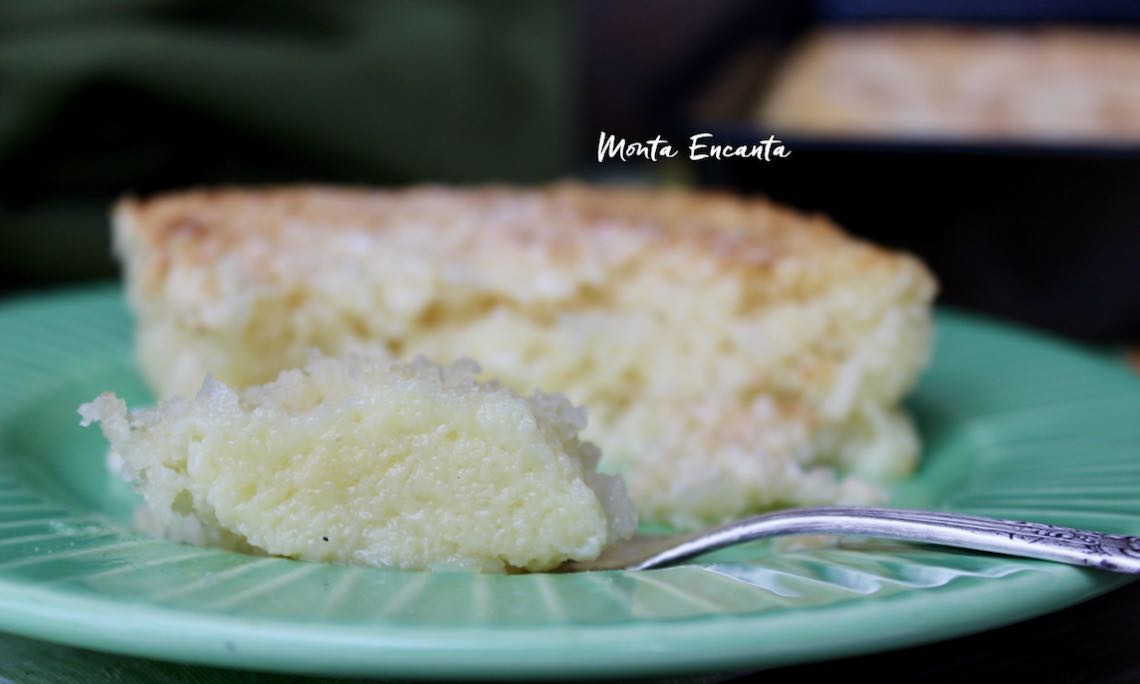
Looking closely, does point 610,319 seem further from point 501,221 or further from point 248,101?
point 248,101

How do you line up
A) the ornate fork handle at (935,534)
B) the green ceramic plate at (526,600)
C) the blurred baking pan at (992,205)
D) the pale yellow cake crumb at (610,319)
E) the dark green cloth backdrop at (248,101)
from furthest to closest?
1. the dark green cloth backdrop at (248,101)
2. the blurred baking pan at (992,205)
3. the pale yellow cake crumb at (610,319)
4. the ornate fork handle at (935,534)
5. the green ceramic plate at (526,600)

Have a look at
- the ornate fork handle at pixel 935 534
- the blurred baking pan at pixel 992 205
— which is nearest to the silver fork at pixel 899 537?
the ornate fork handle at pixel 935 534

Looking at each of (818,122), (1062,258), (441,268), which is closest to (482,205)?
(441,268)

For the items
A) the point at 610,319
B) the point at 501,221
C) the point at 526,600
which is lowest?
the point at 526,600

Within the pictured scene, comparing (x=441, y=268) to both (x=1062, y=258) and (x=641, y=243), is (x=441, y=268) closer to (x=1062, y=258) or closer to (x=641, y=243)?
(x=641, y=243)

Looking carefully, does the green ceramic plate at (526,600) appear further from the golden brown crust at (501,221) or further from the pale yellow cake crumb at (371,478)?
the golden brown crust at (501,221)

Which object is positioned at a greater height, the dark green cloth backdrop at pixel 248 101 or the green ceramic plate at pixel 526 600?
the dark green cloth backdrop at pixel 248 101

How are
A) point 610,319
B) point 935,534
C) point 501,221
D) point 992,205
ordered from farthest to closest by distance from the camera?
1. point 992,205
2. point 501,221
3. point 610,319
4. point 935,534

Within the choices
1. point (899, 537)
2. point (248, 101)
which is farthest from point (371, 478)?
point (248, 101)
